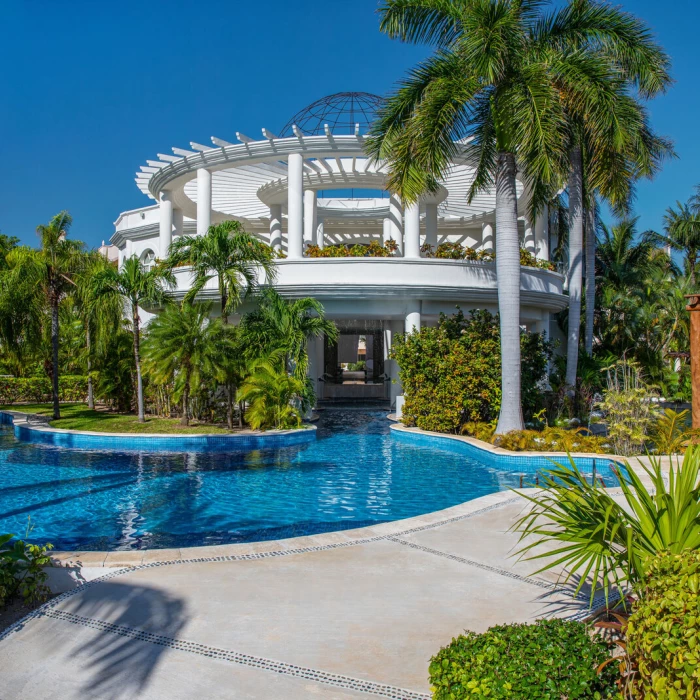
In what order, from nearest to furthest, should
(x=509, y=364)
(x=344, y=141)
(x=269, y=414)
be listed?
1. (x=509, y=364)
2. (x=269, y=414)
3. (x=344, y=141)

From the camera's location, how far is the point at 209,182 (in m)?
19.1

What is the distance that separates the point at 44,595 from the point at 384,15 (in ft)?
39.5

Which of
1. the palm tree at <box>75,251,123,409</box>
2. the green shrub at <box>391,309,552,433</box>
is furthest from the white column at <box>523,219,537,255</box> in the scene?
the palm tree at <box>75,251,123,409</box>

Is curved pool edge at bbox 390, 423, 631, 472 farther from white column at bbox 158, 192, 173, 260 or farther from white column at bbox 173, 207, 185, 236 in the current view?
white column at bbox 173, 207, 185, 236

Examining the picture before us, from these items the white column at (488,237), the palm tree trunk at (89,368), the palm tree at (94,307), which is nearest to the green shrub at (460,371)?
the palm tree at (94,307)

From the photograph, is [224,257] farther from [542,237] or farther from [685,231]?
[685,231]

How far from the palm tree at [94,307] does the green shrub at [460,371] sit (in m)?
7.63

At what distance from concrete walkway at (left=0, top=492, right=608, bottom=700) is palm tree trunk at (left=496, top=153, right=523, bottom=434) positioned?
739cm

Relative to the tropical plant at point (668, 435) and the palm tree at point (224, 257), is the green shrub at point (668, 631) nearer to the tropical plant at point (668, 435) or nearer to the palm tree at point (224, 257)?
the tropical plant at point (668, 435)

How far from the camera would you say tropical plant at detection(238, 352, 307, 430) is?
591 inches

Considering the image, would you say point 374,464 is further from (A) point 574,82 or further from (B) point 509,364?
(A) point 574,82

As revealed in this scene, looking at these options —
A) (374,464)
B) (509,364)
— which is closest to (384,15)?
(509,364)

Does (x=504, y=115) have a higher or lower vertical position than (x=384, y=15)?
lower

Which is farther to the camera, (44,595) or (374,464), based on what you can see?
(374,464)
